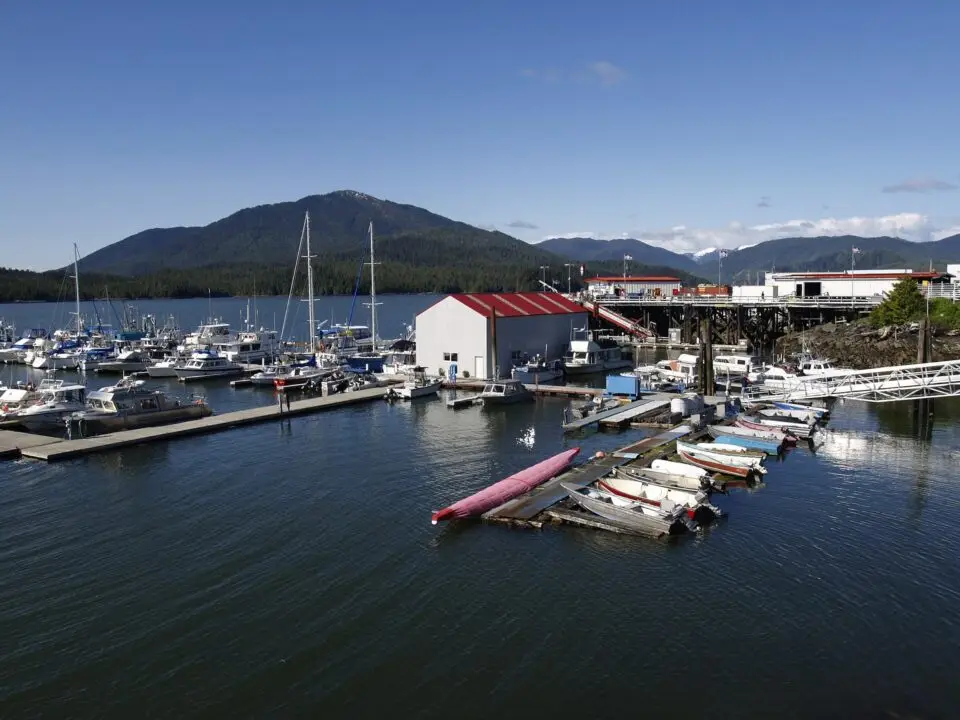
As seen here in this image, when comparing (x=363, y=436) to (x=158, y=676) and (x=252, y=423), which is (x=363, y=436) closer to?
(x=252, y=423)

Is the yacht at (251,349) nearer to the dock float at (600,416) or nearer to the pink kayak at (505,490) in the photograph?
the dock float at (600,416)

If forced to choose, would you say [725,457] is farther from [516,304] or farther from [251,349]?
[251,349]

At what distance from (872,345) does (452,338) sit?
32227 millimetres

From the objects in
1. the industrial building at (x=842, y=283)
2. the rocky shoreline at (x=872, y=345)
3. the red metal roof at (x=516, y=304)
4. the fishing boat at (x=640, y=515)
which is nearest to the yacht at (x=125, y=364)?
the red metal roof at (x=516, y=304)

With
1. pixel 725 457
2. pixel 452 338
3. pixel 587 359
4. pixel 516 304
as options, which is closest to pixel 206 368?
pixel 452 338

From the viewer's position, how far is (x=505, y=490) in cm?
2634

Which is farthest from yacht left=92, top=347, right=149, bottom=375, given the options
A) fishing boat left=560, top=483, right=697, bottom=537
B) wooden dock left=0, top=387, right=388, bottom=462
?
fishing boat left=560, top=483, right=697, bottom=537

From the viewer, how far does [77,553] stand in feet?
73.3

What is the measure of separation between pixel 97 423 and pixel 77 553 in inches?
696

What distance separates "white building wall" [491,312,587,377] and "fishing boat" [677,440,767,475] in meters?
24.4

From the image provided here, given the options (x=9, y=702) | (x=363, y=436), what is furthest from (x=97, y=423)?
(x=9, y=702)

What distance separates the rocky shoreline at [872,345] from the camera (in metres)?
55.2

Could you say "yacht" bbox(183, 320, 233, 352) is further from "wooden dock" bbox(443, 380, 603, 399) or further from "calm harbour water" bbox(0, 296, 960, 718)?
"calm harbour water" bbox(0, 296, 960, 718)

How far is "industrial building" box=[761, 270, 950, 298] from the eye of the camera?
7488 cm
